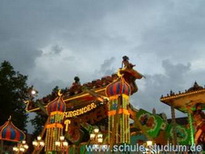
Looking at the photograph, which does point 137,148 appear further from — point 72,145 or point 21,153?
point 21,153

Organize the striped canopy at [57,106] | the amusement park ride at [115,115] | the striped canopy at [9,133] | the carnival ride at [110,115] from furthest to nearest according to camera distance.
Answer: the striped canopy at [9,133] < the striped canopy at [57,106] < the carnival ride at [110,115] < the amusement park ride at [115,115]

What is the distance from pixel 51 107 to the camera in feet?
42.9

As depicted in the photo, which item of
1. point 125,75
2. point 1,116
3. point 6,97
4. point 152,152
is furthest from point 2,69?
point 152,152

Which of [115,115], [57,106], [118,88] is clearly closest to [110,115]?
[115,115]

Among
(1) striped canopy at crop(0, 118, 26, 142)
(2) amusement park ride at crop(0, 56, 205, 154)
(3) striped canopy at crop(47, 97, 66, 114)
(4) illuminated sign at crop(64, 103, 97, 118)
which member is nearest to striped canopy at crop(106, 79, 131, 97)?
(2) amusement park ride at crop(0, 56, 205, 154)

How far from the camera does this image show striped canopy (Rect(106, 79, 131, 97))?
10.5m

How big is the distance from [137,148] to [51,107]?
15.9ft

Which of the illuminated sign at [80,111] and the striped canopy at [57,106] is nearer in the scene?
the illuminated sign at [80,111]

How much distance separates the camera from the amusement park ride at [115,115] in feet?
32.7

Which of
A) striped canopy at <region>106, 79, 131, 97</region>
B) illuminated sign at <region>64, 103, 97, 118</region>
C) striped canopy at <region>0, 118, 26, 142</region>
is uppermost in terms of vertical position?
striped canopy at <region>106, 79, 131, 97</region>

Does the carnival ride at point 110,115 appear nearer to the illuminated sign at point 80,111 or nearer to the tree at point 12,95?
the illuminated sign at point 80,111

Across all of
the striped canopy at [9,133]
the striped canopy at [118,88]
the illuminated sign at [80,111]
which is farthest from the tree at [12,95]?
the striped canopy at [118,88]

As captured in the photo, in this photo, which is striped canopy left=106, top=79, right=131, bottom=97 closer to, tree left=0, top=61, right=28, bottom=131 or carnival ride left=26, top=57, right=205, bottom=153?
carnival ride left=26, top=57, right=205, bottom=153

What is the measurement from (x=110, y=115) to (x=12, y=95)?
1353 centimetres
